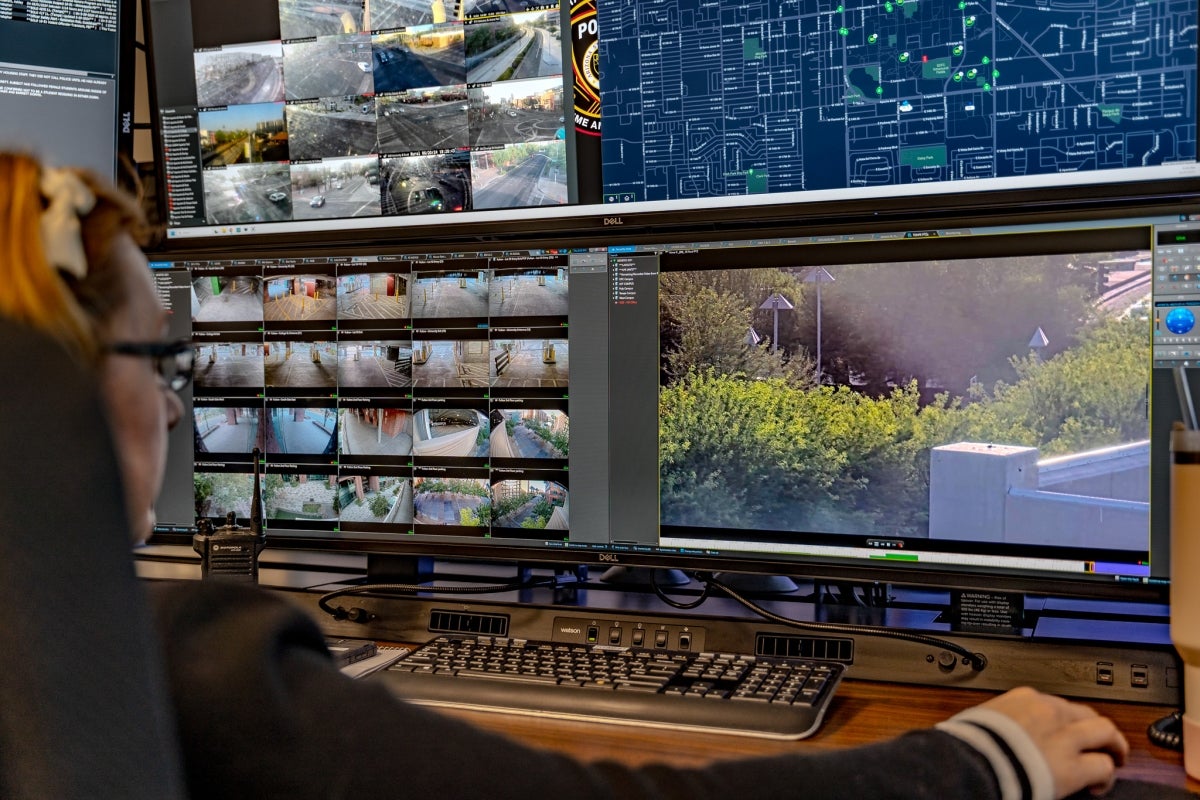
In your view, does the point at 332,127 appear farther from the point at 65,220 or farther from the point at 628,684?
the point at 65,220

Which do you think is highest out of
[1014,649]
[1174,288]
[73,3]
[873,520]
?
[73,3]

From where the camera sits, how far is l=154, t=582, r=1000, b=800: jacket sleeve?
56cm

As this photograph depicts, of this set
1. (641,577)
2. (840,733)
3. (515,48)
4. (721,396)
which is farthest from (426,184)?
(840,733)

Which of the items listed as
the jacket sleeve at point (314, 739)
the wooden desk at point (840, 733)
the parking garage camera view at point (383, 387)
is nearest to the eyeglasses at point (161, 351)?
the jacket sleeve at point (314, 739)

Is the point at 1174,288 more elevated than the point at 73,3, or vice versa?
the point at 73,3

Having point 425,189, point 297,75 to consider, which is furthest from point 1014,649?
point 297,75

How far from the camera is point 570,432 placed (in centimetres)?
132

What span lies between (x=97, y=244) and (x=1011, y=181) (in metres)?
0.96

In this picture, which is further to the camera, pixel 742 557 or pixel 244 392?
pixel 244 392

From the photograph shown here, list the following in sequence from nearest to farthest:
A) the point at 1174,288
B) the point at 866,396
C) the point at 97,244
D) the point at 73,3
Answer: the point at 97,244, the point at 1174,288, the point at 866,396, the point at 73,3

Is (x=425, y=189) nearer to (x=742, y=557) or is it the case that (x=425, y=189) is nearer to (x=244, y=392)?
(x=244, y=392)

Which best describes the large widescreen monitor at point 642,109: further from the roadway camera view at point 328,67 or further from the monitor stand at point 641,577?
the monitor stand at point 641,577

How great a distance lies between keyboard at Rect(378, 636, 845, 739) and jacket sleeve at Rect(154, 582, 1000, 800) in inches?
12.7

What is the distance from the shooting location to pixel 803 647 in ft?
3.77
